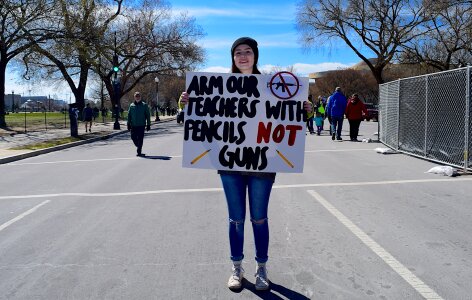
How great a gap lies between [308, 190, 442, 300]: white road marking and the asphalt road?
11mm

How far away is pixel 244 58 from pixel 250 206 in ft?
3.95

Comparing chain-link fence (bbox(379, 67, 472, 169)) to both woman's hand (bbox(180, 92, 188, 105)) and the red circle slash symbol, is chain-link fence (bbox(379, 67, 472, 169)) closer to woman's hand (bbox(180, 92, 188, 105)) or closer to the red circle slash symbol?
the red circle slash symbol

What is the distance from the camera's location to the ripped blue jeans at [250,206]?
146 inches

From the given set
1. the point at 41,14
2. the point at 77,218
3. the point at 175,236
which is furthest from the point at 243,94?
the point at 41,14

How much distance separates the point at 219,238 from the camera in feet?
16.8

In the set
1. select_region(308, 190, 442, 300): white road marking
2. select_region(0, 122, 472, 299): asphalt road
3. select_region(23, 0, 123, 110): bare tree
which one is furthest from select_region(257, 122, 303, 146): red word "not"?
select_region(23, 0, 123, 110): bare tree

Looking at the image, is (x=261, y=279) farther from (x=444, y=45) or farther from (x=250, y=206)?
(x=444, y=45)

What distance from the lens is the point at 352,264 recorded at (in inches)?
166

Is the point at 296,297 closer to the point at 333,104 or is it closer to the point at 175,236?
the point at 175,236

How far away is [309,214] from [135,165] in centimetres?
657

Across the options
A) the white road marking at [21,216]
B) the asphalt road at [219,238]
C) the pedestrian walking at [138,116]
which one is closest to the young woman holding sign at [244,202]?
the asphalt road at [219,238]

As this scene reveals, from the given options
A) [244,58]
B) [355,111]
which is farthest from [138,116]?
[244,58]

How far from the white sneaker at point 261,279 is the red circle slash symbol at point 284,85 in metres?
1.44

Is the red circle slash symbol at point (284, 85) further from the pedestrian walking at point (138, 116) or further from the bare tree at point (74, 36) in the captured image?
the bare tree at point (74, 36)
